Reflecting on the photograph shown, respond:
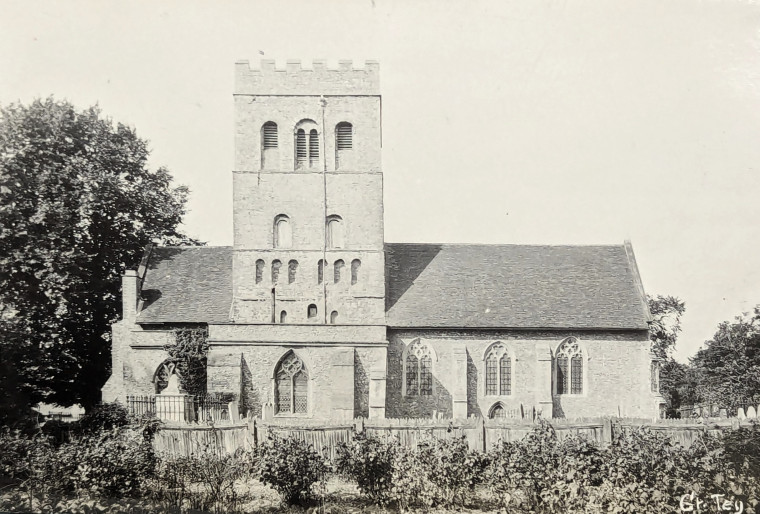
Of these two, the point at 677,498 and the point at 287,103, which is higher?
the point at 287,103

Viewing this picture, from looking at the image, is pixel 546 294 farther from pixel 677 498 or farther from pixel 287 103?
pixel 677 498

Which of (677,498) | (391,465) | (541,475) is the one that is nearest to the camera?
(677,498)

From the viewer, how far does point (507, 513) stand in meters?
13.5

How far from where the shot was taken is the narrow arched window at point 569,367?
29875 millimetres

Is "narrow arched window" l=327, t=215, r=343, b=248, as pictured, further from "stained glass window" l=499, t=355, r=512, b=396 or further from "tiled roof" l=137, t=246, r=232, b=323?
"stained glass window" l=499, t=355, r=512, b=396

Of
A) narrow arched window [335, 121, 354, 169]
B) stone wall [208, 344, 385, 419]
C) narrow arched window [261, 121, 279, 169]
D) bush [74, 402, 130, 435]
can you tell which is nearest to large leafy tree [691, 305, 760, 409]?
stone wall [208, 344, 385, 419]

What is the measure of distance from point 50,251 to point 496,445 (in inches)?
838

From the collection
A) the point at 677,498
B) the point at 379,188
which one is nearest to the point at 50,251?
the point at 379,188

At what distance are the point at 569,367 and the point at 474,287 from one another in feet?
19.1

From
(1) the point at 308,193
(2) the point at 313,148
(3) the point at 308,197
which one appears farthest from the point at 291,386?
(2) the point at 313,148

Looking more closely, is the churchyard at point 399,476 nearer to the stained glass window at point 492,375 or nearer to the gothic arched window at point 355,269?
the stained glass window at point 492,375

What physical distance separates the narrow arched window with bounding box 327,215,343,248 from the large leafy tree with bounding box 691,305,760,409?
24.4 metres

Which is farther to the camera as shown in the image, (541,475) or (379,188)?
(379,188)

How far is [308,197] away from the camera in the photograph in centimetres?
3070
